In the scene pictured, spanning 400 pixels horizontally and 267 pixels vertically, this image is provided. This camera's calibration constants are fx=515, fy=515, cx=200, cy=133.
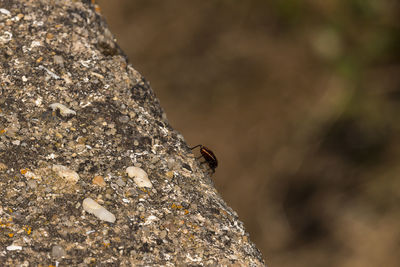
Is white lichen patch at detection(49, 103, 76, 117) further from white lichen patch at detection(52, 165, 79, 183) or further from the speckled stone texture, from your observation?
white lichen patch at detection(52, 165, 79, 183)

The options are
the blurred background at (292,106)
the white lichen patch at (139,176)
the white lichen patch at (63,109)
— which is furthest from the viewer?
the blurred background at (292,106)

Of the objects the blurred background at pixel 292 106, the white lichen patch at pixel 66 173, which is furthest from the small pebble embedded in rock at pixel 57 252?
the blurred background at pixel 292 106

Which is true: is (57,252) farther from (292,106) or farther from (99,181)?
(292,106)

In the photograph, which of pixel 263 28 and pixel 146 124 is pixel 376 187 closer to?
pixel 263 28

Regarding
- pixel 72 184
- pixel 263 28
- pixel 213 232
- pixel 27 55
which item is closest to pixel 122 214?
pixel 72 184

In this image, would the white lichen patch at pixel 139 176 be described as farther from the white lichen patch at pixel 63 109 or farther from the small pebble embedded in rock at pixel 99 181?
the white lichen patch at pixel 63 109

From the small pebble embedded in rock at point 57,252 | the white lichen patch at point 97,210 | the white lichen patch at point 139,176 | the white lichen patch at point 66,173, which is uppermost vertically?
the white lichen patch at point 139,176

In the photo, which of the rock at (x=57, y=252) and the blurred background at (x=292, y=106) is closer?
the rock at (x=57, y=252)
